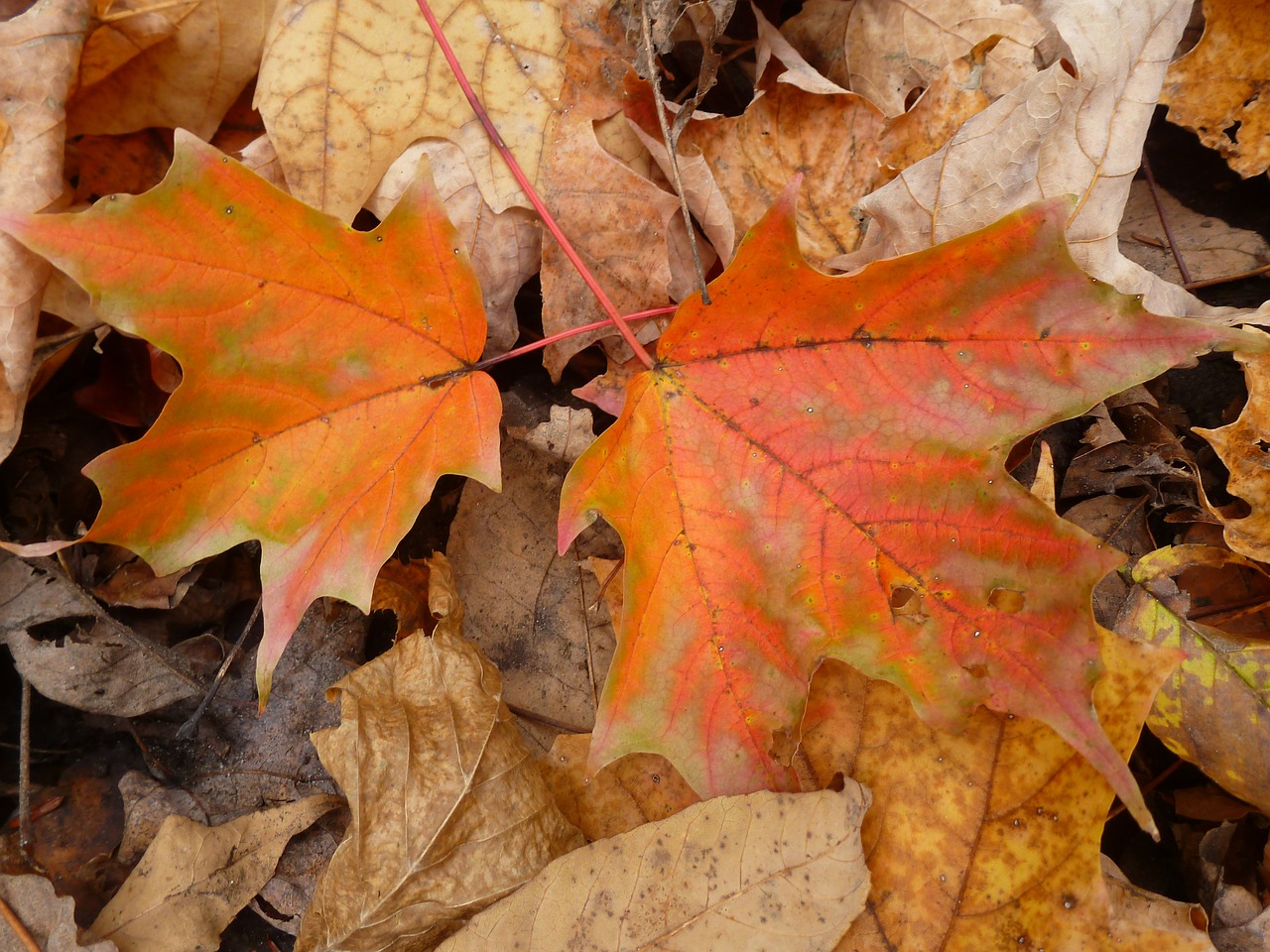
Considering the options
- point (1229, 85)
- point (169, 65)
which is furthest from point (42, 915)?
point (1229, 85)

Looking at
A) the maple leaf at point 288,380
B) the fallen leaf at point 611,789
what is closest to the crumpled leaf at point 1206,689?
the fallen leaf at point 611,789

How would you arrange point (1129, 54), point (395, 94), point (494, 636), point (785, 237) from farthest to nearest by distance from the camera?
point (494, 636)
point (395, 94)
point (1129, 54)
point (785, 237)

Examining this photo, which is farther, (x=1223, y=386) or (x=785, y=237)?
(x=1223, y=386)

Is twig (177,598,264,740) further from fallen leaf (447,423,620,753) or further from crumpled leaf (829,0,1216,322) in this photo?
crumpled leaf (829,0,1216,322)

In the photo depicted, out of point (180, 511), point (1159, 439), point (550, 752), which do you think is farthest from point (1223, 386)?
point (180, 511)

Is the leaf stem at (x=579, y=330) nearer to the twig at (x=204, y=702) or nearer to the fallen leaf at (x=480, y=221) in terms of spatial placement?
the fallen leaf at (x=480, y=221)

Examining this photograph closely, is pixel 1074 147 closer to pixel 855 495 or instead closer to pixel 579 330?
pixel 855 495

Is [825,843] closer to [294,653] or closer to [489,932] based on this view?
[489,932]
